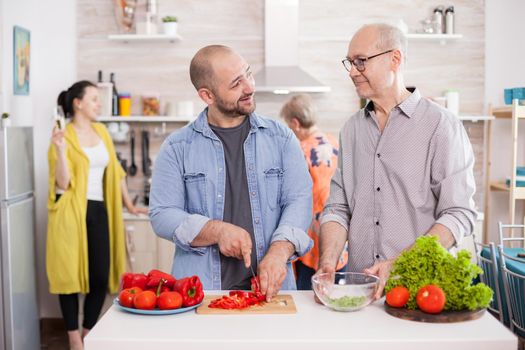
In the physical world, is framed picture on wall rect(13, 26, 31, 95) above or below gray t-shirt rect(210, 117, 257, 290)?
above

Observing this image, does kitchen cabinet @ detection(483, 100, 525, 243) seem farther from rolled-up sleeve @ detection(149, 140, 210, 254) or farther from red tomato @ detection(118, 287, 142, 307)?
red tomato @ detection(118, 287, 142, 307)

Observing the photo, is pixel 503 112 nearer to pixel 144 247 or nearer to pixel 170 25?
pixel 170 25

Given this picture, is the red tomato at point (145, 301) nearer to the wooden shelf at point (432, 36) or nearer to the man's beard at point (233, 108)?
the man's beard at point (233, 108)

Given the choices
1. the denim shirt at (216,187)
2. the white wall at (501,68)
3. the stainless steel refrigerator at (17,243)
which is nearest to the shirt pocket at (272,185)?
the denim shirt at (216,187)

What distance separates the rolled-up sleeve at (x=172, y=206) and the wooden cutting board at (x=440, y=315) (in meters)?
0.69

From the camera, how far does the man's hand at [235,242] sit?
2.15 m

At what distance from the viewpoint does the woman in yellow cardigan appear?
429 centimetres

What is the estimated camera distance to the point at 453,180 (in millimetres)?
2207

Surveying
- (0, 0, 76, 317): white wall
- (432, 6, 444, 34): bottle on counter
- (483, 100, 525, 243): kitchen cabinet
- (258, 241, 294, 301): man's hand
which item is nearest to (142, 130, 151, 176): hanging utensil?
(0, 0, 76, 317): white wall

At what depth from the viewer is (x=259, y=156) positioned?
2.42 meters

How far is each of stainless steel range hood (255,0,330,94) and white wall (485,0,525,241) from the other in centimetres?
123

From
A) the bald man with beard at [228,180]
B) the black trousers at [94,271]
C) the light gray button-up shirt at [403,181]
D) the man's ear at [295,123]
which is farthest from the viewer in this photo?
the black trousers at [94,271]

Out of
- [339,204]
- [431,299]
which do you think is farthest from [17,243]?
[431,299]

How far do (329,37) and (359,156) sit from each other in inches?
A: 112
